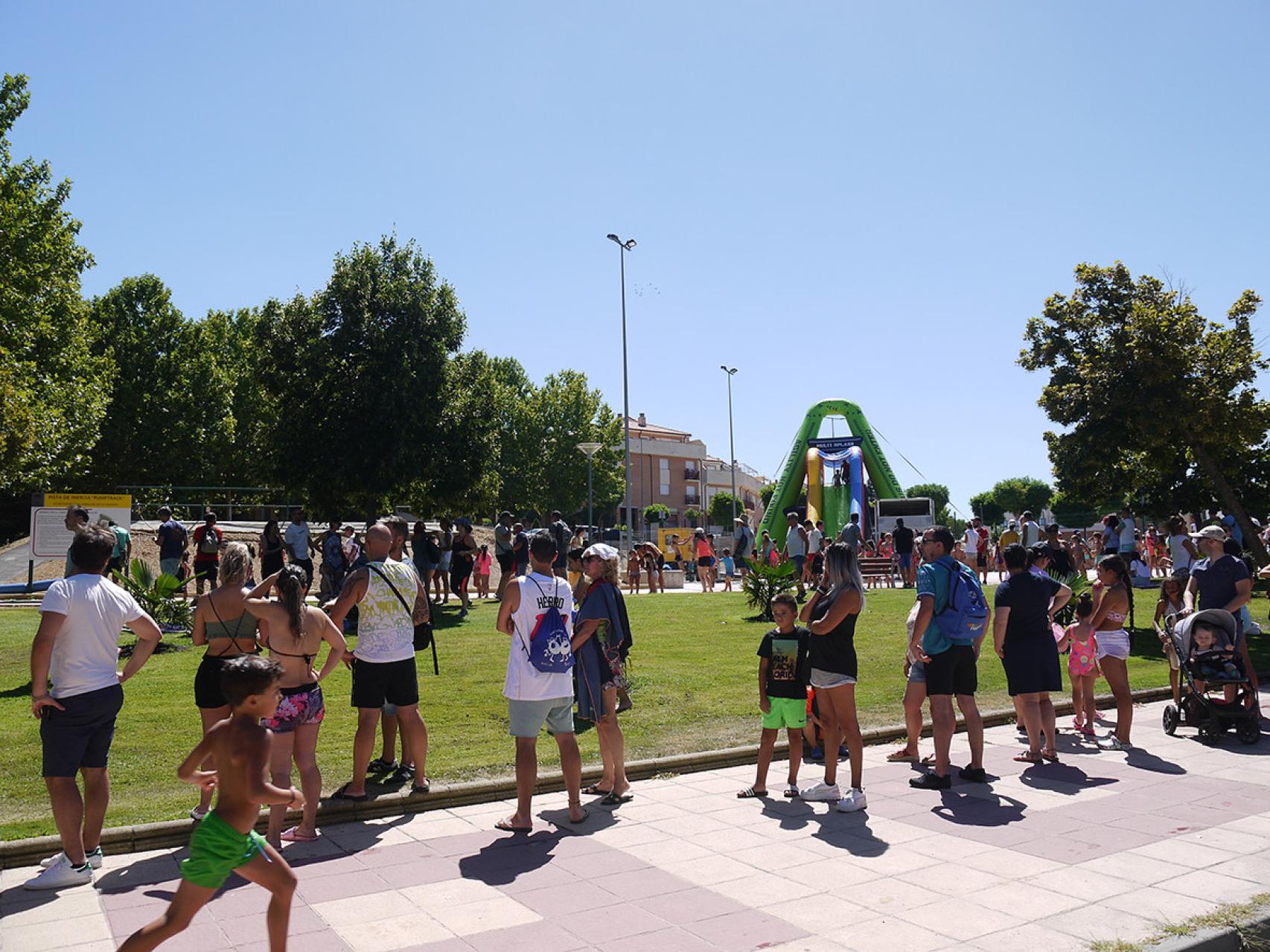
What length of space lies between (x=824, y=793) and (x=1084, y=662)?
340cm

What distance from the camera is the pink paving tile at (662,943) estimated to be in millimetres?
4445

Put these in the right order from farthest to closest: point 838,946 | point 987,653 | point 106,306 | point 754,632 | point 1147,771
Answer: point 106,306
point 754,632
point 987,653
point 1147,771
point 838,946

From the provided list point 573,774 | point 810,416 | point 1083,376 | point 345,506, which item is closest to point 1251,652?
point 1083,376

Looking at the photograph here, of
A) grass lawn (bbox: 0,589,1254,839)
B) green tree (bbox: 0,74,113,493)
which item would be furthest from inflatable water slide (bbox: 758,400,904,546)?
green tree (bbox: 0,74,113,493)

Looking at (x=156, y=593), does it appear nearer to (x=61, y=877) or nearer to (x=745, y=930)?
(x=61, y=877)

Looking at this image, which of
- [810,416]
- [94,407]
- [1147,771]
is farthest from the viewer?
[810,416]

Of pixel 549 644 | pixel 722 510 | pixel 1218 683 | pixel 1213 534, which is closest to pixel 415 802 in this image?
pixel 549 644

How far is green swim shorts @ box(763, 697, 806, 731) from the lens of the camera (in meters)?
7.11

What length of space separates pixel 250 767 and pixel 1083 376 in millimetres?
16971

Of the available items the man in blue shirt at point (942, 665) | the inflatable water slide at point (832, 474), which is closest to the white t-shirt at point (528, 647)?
the man in blue shirt at point (942, 665)

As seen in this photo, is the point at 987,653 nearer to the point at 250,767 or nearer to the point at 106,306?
the point at 250,767

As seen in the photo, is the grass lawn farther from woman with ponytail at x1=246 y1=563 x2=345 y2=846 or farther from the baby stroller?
woman with ponytail at x1=246 y1=563 x2=345 y2=846

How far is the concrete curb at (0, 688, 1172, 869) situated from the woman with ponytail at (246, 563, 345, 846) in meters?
0.46

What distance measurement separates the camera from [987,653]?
45.9 ft
